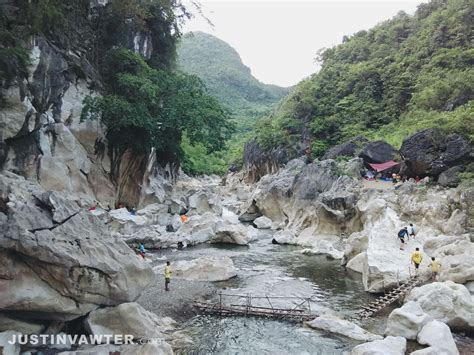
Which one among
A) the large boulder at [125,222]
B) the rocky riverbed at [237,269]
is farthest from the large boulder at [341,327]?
the large boulder at [125,222]

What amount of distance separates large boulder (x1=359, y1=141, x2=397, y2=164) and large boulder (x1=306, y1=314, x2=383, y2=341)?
78.5ft

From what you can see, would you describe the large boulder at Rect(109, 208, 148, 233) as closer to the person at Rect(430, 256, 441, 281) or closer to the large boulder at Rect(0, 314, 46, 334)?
the large boulder at Rect(0, 314, 46, 334)

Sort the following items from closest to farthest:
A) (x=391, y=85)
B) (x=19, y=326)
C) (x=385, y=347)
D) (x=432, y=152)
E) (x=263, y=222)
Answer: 1. (x=19, y=326)
2. (x=385, y=347)
3. (x=432, y=152)
4. (x=263, y=222)
5. (x=391, y=85)

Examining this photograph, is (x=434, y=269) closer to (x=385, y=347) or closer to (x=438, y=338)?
(x=438, y=338)

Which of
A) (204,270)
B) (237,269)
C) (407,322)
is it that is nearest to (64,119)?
(204,270)

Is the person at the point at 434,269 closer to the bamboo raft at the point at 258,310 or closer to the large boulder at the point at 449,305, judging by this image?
the large boulder at the point at 449,305

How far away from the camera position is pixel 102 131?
94.4 feet

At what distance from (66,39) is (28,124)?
8.12 metres

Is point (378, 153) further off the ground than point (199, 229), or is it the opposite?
point (378, 153)

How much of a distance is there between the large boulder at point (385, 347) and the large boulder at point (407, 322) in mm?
615

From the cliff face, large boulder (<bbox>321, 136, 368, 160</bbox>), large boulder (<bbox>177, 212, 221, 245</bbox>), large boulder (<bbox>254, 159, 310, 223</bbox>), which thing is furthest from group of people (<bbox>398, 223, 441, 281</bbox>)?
large boulder (<bbox>321, 136, 368, 160</bbox>)

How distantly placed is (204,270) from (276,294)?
421 cm

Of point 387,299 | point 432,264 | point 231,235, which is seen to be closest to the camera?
point 387,299

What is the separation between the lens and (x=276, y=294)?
1688 centimetres
